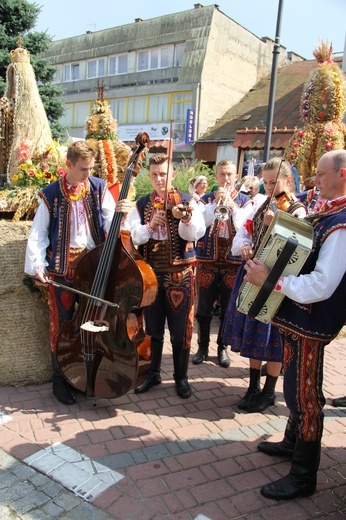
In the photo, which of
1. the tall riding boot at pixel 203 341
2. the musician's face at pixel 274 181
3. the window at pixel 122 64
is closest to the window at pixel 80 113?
the window at pixel 122 64

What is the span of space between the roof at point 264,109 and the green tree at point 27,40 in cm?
776

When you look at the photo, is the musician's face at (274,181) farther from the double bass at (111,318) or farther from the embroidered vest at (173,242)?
the double bass at (111,318)

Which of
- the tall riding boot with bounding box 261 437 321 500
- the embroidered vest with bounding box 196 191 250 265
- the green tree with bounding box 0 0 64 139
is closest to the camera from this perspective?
the tall riding boot with bounding box 261 437 321 500

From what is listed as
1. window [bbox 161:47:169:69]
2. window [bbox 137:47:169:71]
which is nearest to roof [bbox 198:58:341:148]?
window [bbox 161:47:169:69]

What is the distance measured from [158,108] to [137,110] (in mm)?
1501

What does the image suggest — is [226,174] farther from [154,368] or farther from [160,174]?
[154,368]

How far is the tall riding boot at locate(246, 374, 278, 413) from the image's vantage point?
3.58m

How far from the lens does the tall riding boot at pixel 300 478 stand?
2.53 m

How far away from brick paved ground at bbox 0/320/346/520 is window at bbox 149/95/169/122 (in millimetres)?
22006

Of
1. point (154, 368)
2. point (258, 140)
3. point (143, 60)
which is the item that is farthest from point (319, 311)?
point (143, 60)

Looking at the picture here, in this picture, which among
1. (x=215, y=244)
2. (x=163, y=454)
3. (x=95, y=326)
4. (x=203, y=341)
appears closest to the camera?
(x=163, y=454)

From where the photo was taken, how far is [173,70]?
23.8m

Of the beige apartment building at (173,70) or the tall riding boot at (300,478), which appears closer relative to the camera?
the tall riding boot at (300,478)

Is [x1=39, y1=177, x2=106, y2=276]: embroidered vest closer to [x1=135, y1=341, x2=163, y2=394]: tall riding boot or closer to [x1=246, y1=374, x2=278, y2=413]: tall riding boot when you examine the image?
[x1=135, y1=341, x2=163, y2=394]: tall riding boot
